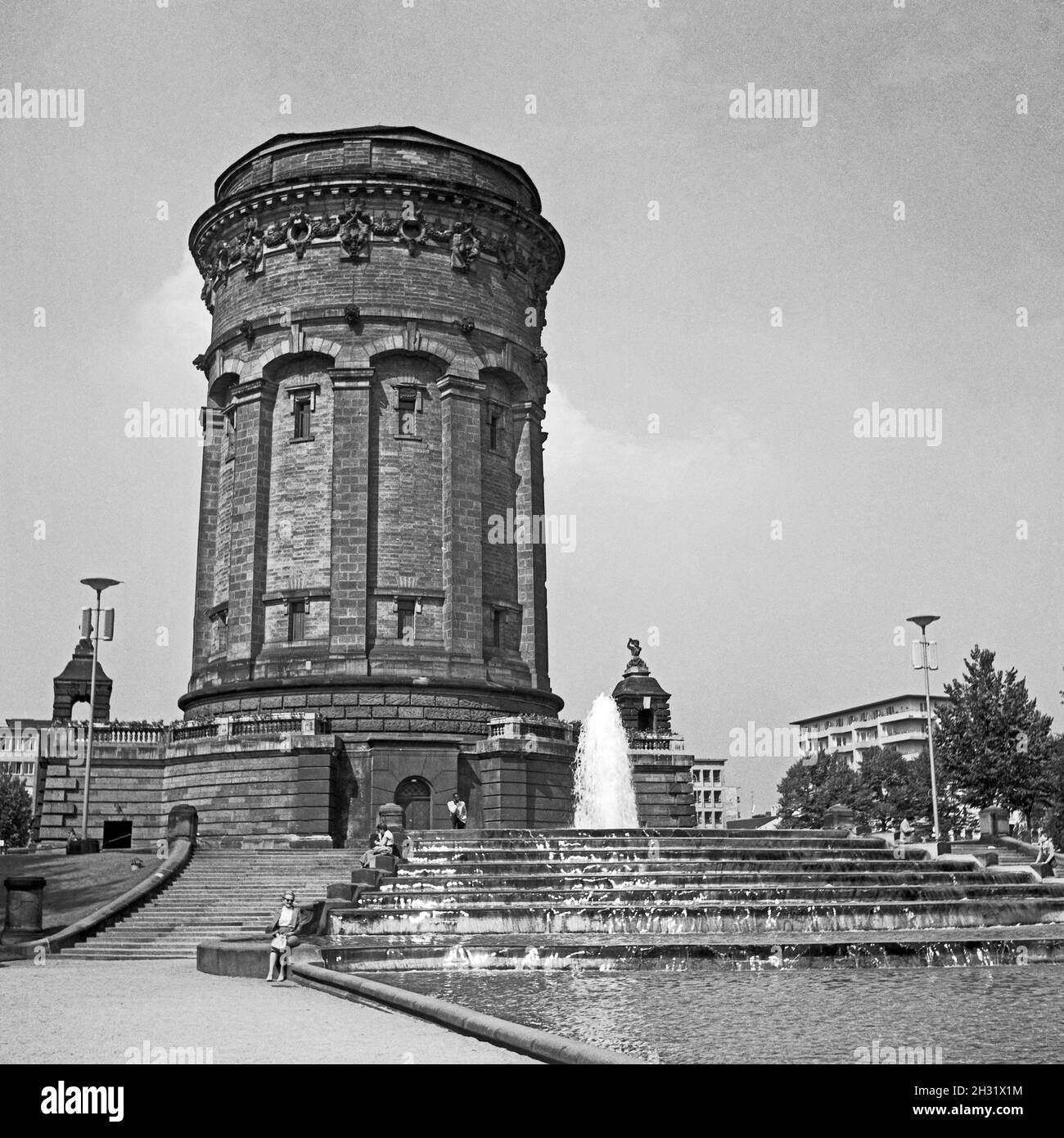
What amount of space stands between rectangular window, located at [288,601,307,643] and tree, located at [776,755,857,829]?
181ft

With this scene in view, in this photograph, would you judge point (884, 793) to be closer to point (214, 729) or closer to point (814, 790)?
point (814, 790)

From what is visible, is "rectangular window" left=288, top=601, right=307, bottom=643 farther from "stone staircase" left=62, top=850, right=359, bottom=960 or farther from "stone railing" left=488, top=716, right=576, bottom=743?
"stone staircase" left=62, top=850, right=359, bottom=960

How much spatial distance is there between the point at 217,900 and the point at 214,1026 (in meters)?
17.0

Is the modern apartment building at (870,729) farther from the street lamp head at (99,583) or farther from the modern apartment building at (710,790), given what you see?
the street lamp head at (99,583)

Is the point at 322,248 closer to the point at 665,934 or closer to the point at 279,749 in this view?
the point at 279,749

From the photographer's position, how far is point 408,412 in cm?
4738

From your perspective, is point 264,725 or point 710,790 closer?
point 264,725

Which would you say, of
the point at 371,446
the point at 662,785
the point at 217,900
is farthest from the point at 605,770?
the point at 217,900

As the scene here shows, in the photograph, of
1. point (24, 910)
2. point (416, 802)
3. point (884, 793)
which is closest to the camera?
point (24, 910)

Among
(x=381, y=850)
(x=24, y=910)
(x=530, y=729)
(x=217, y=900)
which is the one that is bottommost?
(x=217, y=900)

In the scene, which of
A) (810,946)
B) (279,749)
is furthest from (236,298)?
(810,946)

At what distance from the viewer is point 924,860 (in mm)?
31016
